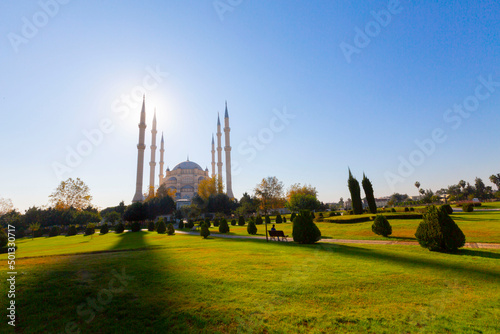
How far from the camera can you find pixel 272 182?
67.8 meters

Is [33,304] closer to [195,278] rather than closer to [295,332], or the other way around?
[195,278]

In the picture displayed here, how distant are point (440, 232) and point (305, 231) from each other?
6.47 metres

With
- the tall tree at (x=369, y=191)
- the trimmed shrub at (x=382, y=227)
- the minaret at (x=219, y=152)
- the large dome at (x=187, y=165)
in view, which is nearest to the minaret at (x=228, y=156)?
the minaret at (x=219, y=152)

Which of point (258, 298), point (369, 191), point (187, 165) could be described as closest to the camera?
point (258, 298)

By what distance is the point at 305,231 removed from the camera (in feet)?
47.4

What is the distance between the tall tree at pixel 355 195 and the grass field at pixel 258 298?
25890mm

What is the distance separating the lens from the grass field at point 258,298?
4.17 meters

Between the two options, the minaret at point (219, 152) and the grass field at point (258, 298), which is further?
the minaret at point (219, 152)

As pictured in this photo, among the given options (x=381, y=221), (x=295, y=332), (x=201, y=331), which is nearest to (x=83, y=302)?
(x=201, y=331)

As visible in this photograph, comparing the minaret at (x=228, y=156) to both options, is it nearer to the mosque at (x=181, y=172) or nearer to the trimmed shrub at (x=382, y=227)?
the mosque at (x=181, y=172)

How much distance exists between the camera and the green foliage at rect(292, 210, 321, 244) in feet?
47.4

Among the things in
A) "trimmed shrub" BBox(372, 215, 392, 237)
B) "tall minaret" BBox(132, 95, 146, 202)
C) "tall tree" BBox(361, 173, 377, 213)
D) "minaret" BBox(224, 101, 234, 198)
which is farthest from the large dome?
"trimmed shrub" BBox(372, 215, 392, 237)

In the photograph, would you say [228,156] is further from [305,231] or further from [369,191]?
[305,231]

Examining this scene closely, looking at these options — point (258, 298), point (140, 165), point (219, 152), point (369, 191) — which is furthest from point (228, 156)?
point (258, 298)
